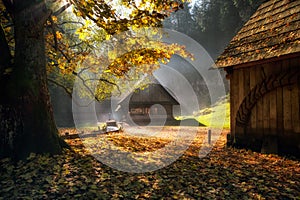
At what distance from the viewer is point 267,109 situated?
856 centimetres

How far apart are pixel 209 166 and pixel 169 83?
55.0 meters

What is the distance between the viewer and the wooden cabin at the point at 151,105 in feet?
94.9

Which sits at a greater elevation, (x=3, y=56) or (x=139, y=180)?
(x=3, y=56)

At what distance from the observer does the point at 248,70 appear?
30.2 ft

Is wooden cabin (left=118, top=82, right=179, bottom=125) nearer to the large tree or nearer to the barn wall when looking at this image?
the barn wall

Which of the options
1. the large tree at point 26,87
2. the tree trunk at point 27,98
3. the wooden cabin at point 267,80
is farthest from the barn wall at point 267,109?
the tree trunk at point 27,98

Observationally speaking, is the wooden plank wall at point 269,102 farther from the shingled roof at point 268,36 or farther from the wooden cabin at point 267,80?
the shingled roof at point 268,36

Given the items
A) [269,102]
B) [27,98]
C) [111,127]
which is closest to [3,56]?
[27,98]

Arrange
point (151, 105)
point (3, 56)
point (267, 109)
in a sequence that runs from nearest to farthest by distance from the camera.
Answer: point (3, 56), point (267, 109), point (151, 105)

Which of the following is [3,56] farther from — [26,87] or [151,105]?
[151,105]

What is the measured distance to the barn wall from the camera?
7.74m

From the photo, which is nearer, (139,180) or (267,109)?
(139,180)

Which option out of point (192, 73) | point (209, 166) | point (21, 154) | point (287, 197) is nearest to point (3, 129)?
point (21, 154)

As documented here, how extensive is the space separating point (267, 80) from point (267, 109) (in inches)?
43.2
